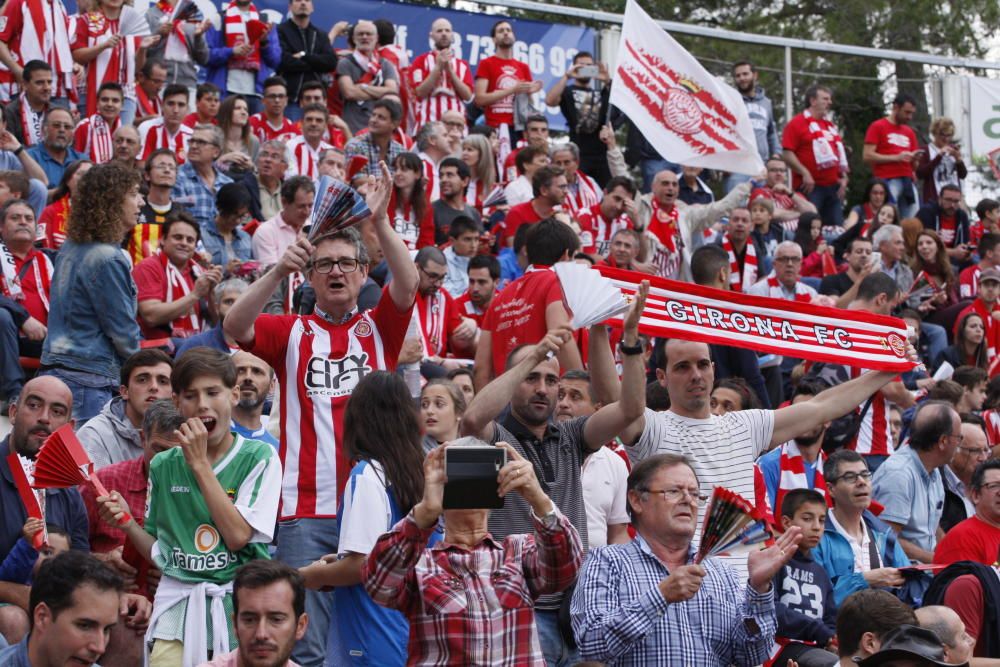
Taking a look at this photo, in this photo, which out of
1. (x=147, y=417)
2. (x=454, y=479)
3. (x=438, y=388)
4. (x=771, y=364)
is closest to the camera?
(x=454, y=479)

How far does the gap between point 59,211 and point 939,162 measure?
38.4 feet

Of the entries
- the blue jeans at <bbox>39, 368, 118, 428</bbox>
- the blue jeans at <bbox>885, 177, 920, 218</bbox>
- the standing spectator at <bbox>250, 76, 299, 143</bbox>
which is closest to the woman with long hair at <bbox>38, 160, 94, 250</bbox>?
the blue jeans at <bbox>39, 368, 118, 428</bbox>

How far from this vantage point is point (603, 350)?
675 cm

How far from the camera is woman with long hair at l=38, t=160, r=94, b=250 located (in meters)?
11.6

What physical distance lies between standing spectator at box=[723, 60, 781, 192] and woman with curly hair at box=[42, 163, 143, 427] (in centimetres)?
1080

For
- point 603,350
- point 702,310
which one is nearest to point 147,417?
point 603,350

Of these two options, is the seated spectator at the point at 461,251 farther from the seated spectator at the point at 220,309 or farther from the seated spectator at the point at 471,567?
the seated spectator at the point at 471,567

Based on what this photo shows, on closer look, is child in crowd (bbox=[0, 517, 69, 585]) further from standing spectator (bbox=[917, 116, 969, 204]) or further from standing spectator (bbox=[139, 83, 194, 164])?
standing spectator (bbox=[917, 116, 969, 204])

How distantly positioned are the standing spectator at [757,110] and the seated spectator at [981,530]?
412 inches

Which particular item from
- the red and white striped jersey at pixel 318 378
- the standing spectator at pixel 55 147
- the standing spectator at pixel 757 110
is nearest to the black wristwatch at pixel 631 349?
the red and white striped jersey at pixel 318 378

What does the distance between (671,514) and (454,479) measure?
1097 millimetres

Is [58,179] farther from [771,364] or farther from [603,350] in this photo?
[603,350]

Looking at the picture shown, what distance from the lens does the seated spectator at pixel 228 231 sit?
1210cm

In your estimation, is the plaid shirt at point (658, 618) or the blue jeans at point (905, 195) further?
the blue jeans at point (905, 195)
